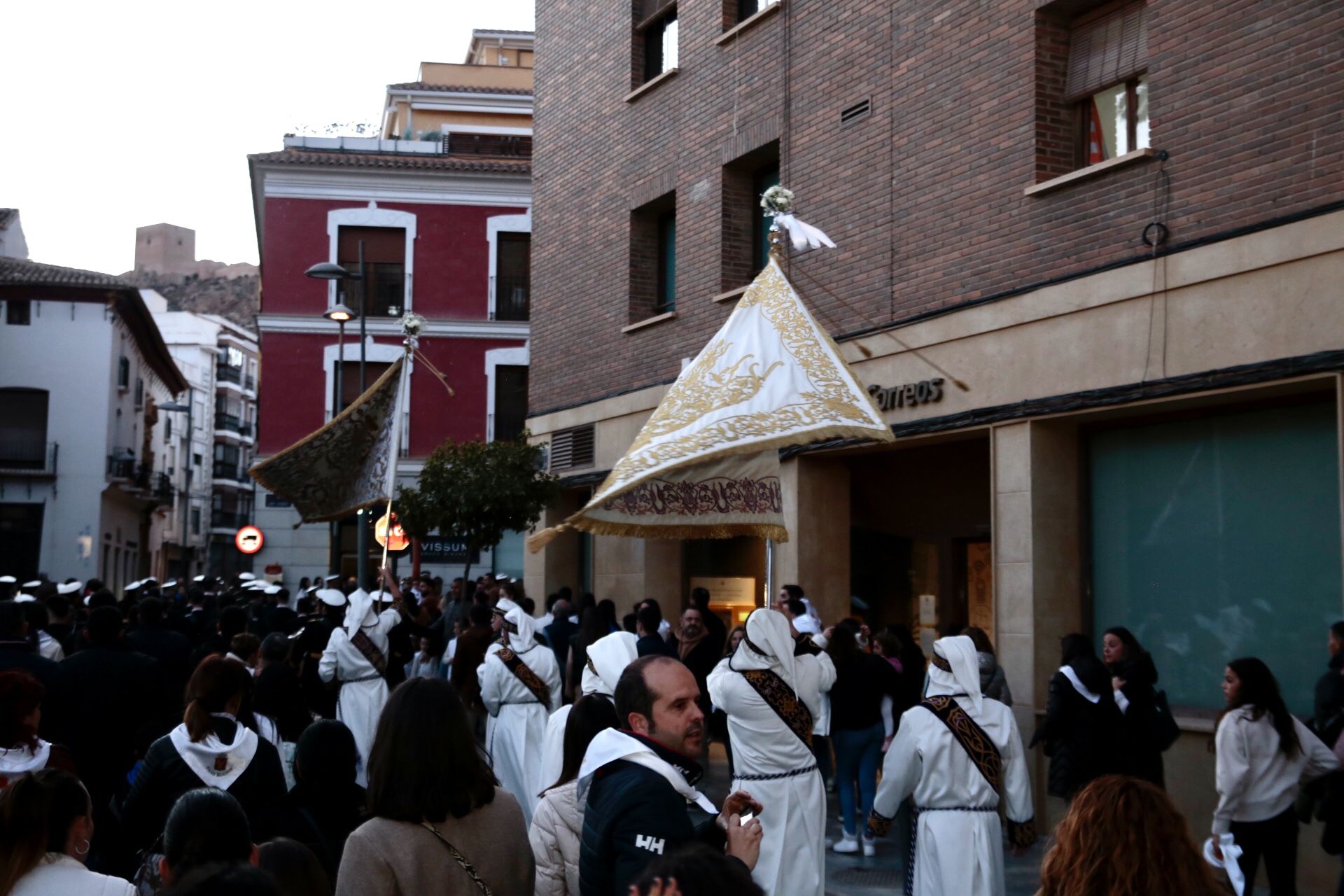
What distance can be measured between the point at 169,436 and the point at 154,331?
79.7ft

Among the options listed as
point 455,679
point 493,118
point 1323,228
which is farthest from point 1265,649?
point 493,118

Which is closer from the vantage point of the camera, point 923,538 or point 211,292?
point 923,538

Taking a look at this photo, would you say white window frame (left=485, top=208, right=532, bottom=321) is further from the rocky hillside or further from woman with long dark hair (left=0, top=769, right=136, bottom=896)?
the rocky hillside

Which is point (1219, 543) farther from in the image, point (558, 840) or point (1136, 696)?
point (558, 840)

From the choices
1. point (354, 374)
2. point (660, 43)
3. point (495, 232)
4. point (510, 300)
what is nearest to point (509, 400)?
point (510, 300)

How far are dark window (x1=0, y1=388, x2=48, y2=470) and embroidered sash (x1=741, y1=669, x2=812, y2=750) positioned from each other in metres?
39.5

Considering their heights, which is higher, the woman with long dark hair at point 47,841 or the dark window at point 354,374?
the dark window at point 354,374

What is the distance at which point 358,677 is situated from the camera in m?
11.2

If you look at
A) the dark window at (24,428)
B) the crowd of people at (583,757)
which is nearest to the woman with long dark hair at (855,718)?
the crowd of people at (583,757)

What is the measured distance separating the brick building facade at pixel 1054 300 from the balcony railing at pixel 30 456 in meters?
30.8

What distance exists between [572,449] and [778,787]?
1185 centimetres

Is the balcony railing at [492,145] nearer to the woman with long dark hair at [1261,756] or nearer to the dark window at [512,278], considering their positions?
the dark window at [512,278]

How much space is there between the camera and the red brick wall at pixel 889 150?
9.73 metres

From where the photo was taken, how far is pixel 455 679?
1048cm
